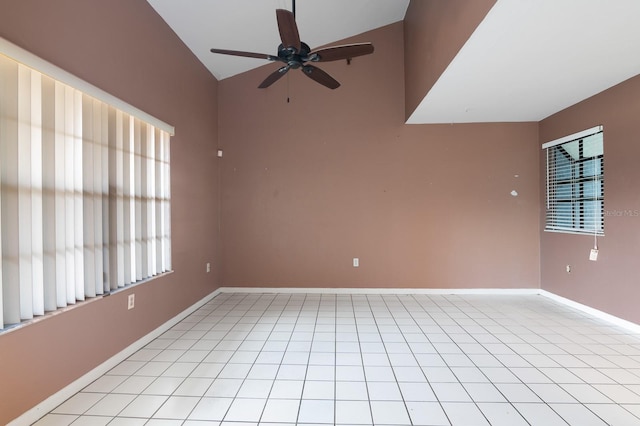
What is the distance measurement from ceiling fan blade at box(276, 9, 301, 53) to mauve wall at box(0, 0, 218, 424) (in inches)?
53.4

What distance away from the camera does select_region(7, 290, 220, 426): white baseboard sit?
164cm

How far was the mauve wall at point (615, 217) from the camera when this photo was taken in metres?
2.89

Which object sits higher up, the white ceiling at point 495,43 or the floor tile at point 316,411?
the white ceiling at point 495,43

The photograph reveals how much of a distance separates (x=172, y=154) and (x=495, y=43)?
10.2 feet

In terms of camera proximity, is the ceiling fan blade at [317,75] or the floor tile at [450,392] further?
the ceiling fan blade at [317,75]

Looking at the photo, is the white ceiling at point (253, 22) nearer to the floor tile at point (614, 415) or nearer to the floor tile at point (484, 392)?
the floor tile at point (484, 392)

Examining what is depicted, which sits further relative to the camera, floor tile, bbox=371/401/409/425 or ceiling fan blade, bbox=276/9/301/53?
ceiling fan blade, bbox=276/9/301/53

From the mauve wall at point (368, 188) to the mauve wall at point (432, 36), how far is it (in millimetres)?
371

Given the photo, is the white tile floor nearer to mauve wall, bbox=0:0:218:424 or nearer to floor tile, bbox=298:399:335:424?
floor tile, bbox=298:399:335:424

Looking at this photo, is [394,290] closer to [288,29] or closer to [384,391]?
[384,391]

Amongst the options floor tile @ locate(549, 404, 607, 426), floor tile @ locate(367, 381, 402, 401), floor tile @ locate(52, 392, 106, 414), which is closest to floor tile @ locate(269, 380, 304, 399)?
floor tile @ locate(367, 381, 402, 401)

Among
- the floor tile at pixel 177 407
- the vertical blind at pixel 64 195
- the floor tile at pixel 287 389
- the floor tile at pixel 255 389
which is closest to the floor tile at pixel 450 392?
the floor tile at pixel 287 389

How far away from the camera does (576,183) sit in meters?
3.61

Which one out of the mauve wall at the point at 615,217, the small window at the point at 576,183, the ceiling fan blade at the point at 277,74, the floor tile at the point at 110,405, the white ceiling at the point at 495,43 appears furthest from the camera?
the small window at the point at 576,183
